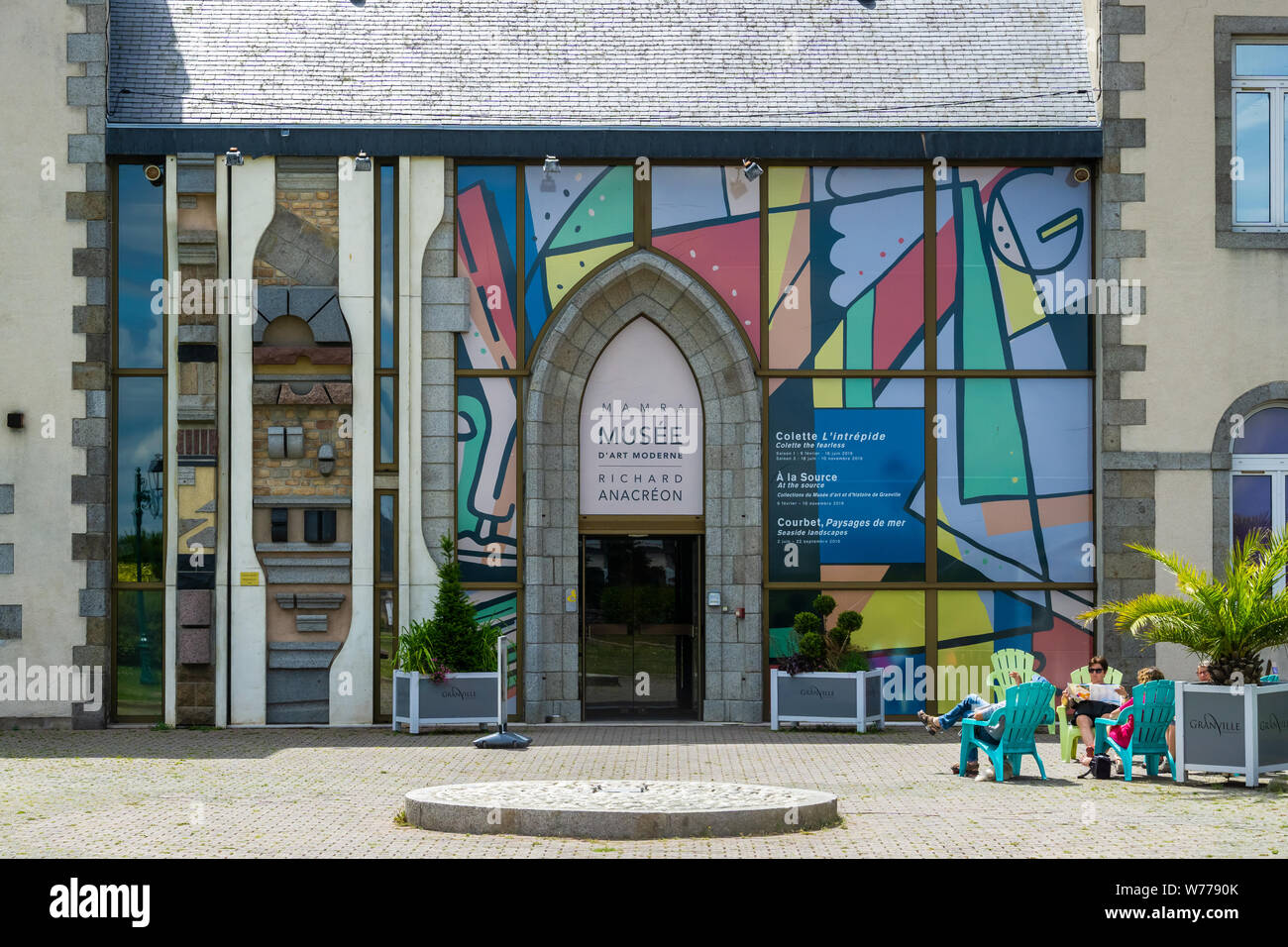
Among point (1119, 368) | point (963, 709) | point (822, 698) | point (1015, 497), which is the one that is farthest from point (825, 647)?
point (1119, 368)

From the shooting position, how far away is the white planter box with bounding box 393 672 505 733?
1553 centimetres

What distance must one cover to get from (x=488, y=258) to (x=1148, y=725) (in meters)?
8.49

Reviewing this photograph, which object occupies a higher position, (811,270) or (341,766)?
(811,270)

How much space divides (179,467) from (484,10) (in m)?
6.55

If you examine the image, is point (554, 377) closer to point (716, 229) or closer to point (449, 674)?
point (716, 229)

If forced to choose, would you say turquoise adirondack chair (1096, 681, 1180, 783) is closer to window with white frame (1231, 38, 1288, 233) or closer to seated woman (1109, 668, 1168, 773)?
seated woman (1109, 668, 1168, 773)

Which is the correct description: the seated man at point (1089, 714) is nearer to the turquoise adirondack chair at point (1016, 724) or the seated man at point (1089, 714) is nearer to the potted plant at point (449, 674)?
the turquoise adirondack chair at point (1016, 724)

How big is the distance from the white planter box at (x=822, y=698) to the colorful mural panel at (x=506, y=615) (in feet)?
9.28

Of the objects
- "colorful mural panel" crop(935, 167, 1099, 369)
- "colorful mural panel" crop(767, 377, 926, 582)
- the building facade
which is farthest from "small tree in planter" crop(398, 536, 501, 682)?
"colorful mural panel" crop(935, 167, 1099, 369)

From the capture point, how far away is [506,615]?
1648 centimetres

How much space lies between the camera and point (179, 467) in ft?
53.1

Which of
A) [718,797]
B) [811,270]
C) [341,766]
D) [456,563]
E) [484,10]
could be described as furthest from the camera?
[484,10]

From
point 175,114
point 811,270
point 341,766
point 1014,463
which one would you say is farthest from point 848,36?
point 341,766

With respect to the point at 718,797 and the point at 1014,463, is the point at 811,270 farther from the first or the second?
the point at 718,797
